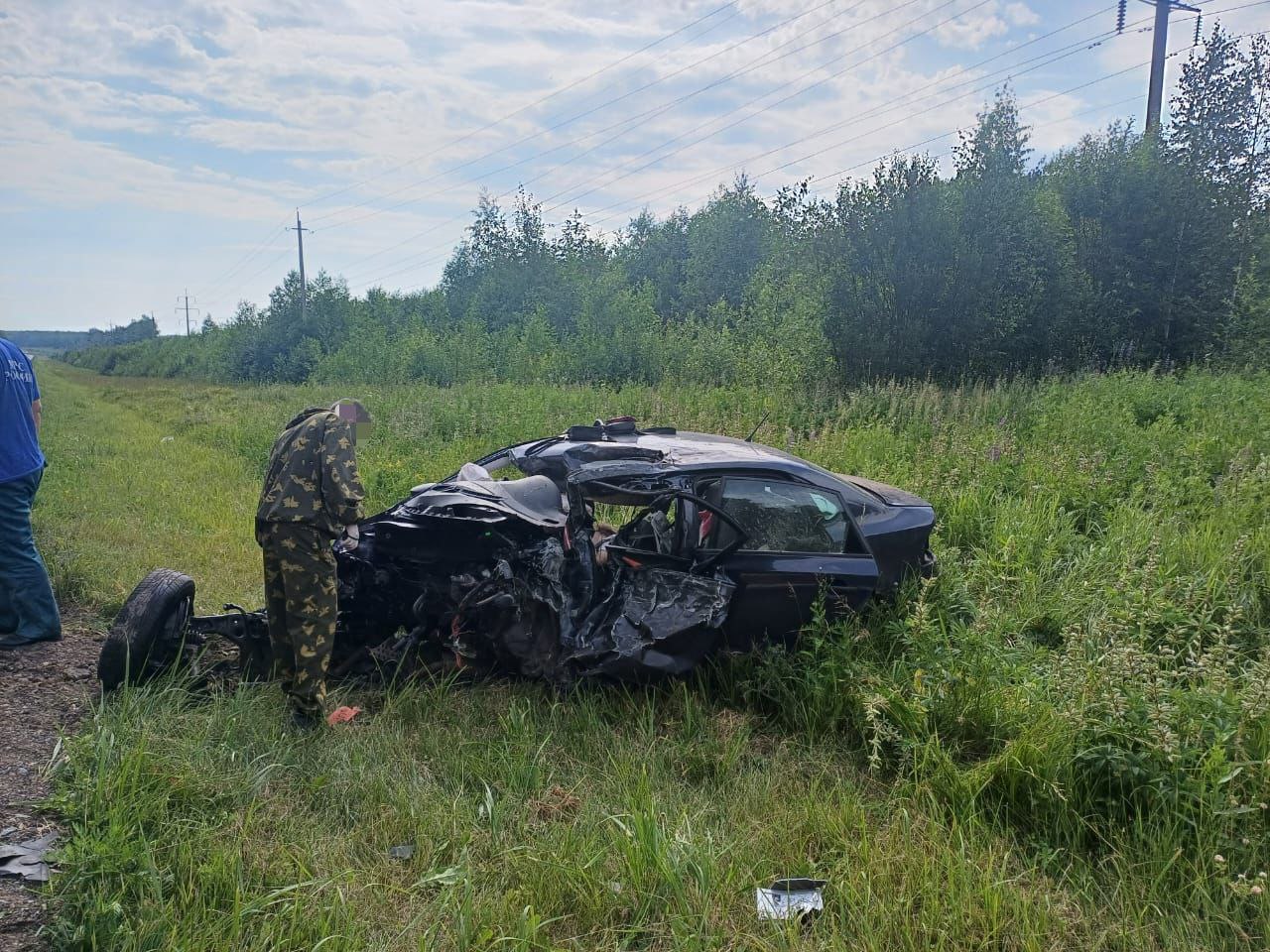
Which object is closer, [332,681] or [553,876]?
[553,876]

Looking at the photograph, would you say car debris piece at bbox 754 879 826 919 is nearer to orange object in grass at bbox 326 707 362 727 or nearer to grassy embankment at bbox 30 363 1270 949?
grassy embankment at bbox 30 363 1270 949

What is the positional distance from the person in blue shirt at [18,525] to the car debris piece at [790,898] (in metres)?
4.58

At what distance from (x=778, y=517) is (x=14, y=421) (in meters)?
4.56

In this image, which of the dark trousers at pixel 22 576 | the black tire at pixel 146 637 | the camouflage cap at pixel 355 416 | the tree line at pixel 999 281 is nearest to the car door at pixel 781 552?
the camouflage cap at pixel 355 416

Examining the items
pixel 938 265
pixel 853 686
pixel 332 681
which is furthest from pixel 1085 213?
pixel 332 681

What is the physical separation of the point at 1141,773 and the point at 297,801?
3.63 meters

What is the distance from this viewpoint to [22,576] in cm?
507

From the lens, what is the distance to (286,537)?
4.25 m

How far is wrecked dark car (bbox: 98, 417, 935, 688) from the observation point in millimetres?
4453

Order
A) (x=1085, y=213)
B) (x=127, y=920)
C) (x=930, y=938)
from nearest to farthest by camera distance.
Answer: (x=127, y=920)
(x=930, y=938)
(x=1085, y=213)

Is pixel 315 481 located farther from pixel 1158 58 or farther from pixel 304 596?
pixel 1158 58

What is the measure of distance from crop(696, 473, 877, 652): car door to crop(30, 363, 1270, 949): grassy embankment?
0.75ft

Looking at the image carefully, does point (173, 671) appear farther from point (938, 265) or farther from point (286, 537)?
point (938, 265)

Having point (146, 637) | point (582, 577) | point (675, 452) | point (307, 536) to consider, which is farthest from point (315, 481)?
point (675, 452)
